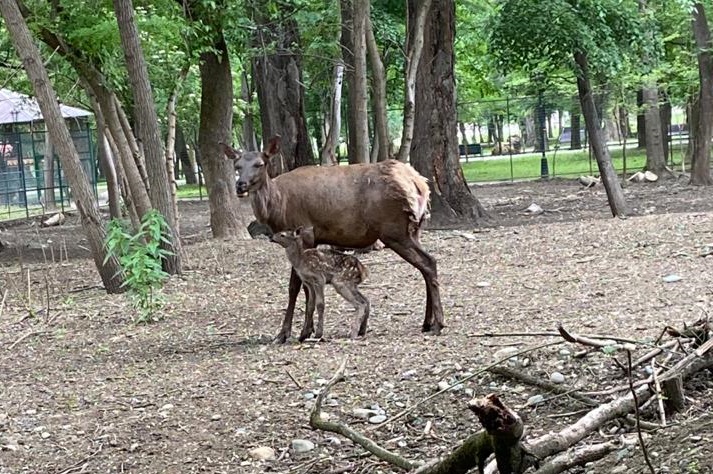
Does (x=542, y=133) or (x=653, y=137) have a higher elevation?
(x=542, y=133)

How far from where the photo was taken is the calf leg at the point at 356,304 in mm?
7395

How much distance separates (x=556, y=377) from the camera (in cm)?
557

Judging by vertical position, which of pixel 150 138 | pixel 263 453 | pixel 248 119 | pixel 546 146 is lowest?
pixel 263 453

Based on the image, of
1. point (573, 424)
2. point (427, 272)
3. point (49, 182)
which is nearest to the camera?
point (573, 424)

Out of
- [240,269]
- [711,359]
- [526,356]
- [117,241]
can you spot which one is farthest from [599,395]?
[240,269]

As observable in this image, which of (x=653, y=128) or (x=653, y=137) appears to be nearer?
(x=653, y=128)

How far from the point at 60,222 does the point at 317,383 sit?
19.5 metres

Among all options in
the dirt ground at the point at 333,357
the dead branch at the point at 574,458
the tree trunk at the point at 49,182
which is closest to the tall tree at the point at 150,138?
the dirt ground at the point at 333,357

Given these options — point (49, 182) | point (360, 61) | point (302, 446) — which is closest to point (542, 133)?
point (49, 182)

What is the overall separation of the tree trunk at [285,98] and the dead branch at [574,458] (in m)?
11.3

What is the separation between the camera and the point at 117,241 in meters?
8.99

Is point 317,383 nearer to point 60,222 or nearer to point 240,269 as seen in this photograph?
point 240,269

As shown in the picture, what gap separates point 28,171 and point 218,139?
1756cm

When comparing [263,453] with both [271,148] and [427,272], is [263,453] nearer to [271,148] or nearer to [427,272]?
[427,272]
